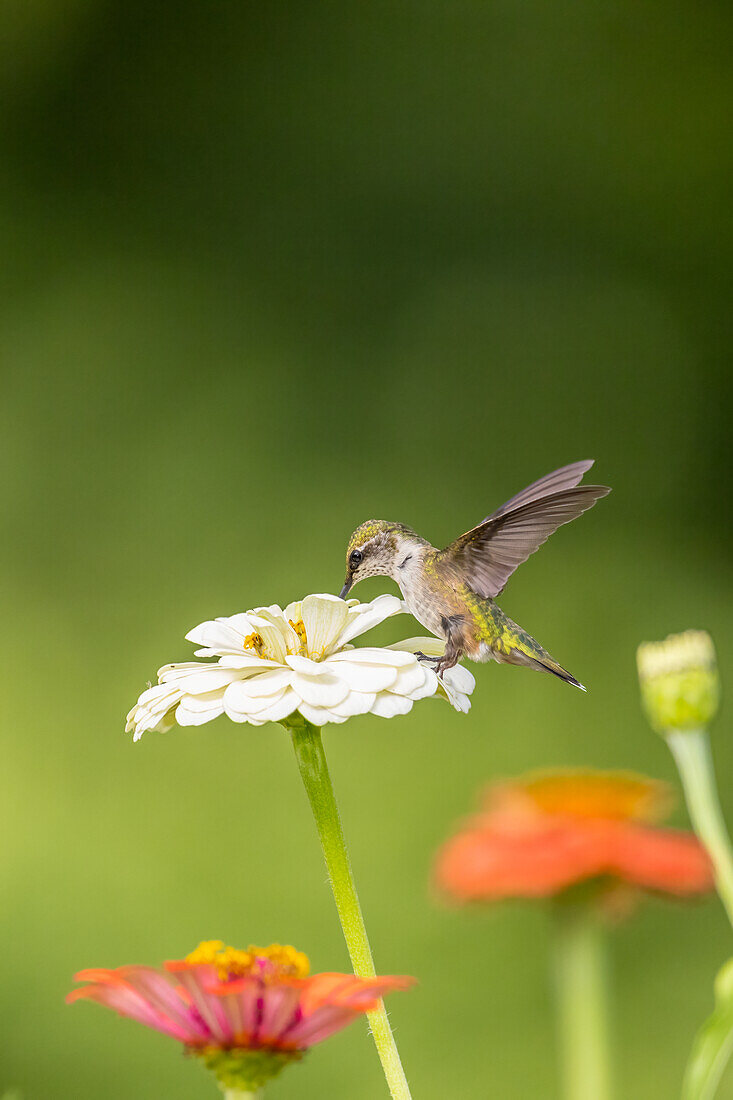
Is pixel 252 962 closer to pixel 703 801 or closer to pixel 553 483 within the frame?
pixel 703 801

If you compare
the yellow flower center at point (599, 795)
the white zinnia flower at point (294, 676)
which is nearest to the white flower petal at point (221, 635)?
the white zinnia flower at point (294, 676)

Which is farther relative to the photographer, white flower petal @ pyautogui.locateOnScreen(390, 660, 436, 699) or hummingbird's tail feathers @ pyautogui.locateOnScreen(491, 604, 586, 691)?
hummingbird's tail feathers @ pyautogui.locateOnScreen(491, 604, 586, 691)

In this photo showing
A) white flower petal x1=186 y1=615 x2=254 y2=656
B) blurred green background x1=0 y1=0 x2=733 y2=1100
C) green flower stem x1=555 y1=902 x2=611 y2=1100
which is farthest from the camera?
blurred green background x1=0 y1=0 x2=733 y2=1100

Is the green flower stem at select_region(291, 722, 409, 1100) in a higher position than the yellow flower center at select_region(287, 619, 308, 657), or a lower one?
lower

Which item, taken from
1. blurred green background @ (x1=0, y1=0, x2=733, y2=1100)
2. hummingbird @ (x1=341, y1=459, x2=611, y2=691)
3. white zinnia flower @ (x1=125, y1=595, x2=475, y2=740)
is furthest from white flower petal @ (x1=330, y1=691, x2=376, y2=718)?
blurred green background @ (x1=0, y1=0, x2=733, y2=1100)

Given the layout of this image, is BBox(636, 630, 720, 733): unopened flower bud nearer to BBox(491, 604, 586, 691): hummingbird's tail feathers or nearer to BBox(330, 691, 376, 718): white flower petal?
BBox(330, 691, 376, 718): white flower petal

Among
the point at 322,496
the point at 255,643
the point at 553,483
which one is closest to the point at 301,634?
the point at 255,643

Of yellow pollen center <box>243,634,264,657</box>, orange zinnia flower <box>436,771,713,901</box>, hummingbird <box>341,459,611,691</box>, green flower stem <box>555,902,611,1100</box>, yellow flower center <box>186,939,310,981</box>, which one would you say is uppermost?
hummingbird <box>341,459,611,691</box>

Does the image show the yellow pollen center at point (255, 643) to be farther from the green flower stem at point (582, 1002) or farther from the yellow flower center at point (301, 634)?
the green flower stem at point (582, 1002)
